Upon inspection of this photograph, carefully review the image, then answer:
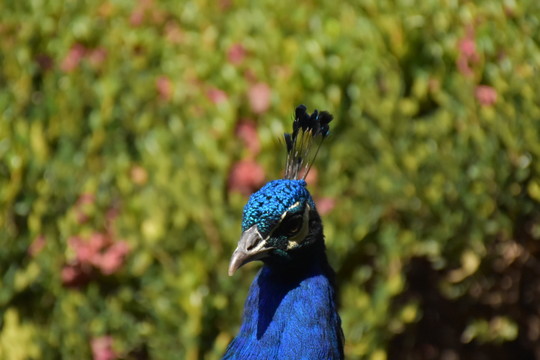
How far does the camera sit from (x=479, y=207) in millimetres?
2725

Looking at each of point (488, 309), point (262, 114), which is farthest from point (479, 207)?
point (262, 114)

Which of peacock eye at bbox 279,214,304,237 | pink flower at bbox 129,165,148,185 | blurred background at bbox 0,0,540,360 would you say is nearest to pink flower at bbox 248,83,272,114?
blurred background at bbox 0,0,540,360

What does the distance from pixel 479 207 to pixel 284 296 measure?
100 centimetres

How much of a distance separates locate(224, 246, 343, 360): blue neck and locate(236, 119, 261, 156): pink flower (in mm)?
664

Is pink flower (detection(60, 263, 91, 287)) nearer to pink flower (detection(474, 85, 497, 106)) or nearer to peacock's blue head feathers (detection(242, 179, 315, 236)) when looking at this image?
peacock's blue head feathers (detection(242, 179, 315, 236))

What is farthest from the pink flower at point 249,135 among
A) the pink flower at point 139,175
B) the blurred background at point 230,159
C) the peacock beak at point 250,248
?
the peacock beak at point 250,248

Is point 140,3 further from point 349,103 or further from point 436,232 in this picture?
point 436,232

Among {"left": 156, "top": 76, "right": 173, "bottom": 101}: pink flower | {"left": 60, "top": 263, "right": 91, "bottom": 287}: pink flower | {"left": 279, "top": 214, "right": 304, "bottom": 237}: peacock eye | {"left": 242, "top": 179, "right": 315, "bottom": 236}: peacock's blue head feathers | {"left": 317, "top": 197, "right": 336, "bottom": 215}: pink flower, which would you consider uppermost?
{"left": 156, "top": 76, "right": 173, "bottom": 101}: pink flower

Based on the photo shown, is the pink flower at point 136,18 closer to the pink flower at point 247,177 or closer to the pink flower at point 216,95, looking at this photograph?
the pink flower at point 216,95

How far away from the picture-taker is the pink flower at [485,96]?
2.76 metres

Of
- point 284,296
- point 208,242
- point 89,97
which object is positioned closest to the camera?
point 284,296

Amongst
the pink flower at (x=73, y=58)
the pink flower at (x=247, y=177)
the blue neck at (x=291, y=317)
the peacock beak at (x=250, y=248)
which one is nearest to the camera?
the peacock beak at (x=250, y=248)

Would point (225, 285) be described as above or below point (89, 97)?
below

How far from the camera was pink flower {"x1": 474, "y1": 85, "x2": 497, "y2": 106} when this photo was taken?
2.76 metres
